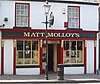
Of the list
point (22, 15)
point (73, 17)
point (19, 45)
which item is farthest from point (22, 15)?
point (73, 17)

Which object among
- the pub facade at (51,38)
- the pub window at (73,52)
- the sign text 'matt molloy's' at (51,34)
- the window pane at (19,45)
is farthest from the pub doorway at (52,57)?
the window pane at (19,45)

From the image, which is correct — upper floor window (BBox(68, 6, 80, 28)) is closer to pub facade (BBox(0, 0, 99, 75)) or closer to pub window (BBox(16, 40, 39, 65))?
pub facade (BBox(0, 0, 99, 75))

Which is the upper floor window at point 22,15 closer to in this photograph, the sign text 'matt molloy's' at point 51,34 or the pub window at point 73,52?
the sign text 'matt molloy's' at point 51,34

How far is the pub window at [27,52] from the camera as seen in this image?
27.8m

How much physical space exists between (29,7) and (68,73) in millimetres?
5910

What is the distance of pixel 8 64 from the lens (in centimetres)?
2719

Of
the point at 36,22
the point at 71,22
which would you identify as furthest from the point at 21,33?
the point at 71,22

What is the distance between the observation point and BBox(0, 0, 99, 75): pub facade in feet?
89.3

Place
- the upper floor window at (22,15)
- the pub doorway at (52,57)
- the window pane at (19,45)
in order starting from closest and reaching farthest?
the upper floor window at (22,15)
the window pane at (19,45)
the pub doorway at (52,57)

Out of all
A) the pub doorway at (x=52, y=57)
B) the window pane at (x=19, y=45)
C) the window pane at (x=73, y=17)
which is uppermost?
the window pane at (x=73, y=17)

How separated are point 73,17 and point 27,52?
4508mm

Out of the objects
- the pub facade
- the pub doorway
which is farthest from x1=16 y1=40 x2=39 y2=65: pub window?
the pub doorway

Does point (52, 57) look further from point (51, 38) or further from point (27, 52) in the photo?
point (27, 52)

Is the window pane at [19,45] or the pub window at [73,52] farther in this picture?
the pub window at [73,52]
